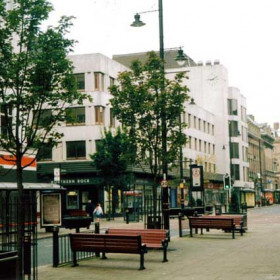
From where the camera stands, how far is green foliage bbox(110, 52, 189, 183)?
1938 cm

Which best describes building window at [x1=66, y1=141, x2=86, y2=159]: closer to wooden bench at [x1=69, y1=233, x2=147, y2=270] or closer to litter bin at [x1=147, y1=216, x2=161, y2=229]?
litter bin at [x1=147, y1=216, x2=161, y2=229]

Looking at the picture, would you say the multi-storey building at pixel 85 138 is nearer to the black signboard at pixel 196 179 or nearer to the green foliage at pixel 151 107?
the black signboard at pixel 196 179

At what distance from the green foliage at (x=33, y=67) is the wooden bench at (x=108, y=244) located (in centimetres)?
307

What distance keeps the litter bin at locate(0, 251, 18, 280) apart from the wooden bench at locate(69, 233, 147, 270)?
14.6 feet

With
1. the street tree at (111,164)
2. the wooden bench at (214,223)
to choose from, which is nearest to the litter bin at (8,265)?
the wooden bench at (214,223)

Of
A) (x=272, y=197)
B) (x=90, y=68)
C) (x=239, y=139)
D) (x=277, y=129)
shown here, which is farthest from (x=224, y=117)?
(x=277, y=129)

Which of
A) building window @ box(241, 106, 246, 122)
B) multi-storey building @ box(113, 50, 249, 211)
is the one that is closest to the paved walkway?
multi-storey building @ box(113, 50, 249, 211)

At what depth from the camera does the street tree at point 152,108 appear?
19.3m

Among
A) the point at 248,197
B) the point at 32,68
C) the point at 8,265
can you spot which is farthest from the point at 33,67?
the point at 248,197

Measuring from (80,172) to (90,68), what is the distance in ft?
32.1

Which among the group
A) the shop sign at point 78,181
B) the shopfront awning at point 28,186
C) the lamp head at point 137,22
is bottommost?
the shopfront awning at point 28,186

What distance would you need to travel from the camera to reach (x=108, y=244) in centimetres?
1410

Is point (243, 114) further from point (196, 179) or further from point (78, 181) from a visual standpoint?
point (196, 179)

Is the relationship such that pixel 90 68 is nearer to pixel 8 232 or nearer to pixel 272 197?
pixel 8 232
